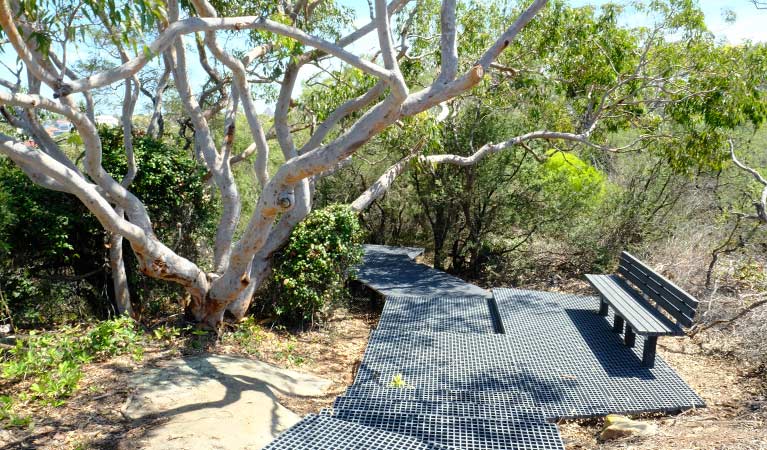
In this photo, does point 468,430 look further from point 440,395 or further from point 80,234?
point 80,234

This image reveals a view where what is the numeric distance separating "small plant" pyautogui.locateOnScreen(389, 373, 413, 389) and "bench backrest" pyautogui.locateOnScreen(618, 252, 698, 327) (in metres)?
2.61

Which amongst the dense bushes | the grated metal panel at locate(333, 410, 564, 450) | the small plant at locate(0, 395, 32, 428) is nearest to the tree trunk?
the dense bushes

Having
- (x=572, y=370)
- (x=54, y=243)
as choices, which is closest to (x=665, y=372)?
(x=572, y=370)

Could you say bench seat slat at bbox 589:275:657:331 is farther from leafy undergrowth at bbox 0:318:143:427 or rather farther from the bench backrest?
leafy undergrowth at bbox 0:318:143:427

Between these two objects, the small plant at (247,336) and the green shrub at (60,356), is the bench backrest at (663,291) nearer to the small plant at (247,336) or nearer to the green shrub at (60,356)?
the small plant at (247,336)

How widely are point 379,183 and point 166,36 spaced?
15.4ft

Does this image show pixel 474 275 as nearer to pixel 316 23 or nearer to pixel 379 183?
pixel 379 183

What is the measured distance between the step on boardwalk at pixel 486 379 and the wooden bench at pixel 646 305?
219 mm

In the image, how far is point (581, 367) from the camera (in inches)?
210

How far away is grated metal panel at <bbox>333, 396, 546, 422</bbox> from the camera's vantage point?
4.05 meters

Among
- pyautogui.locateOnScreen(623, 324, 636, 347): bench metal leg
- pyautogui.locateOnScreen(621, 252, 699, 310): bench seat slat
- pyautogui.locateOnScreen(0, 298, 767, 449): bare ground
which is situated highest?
pyautogui.locateOnScreen(621, 252, 699, 310): bench seat slat

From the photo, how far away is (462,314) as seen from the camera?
281 inches

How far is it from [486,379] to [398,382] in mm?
822

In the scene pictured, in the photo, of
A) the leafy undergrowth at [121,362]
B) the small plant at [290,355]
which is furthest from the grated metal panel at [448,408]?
the small plant at [290,355]
